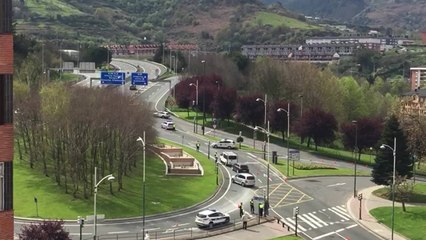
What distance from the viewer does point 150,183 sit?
70.2 metres

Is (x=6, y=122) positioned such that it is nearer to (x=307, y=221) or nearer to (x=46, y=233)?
(x=46, y=233)

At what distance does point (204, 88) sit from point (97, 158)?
56655 mm

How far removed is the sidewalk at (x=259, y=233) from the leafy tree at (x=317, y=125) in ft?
147

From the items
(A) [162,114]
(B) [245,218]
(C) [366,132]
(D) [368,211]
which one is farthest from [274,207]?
(A) [162,114]

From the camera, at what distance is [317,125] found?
101375 millimetres

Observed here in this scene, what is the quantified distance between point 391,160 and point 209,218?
23630 mm

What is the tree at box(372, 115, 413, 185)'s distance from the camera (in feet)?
233

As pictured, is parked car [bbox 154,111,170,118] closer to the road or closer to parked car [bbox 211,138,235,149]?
parked car [bbox 211,138,235,149]

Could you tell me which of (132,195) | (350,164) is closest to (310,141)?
(350,164)

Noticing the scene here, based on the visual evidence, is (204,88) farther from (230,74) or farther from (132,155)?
(132,155)

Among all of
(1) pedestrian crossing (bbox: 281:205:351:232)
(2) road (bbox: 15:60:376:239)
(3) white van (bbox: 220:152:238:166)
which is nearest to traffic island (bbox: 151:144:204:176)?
(2) road (bbox: 15:60:376:239)

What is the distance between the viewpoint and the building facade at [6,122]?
21406 mm

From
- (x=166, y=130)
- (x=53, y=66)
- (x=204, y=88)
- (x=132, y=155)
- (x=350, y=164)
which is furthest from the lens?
(x=53, y=66)

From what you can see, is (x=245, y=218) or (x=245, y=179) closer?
(x=245, y=218)
